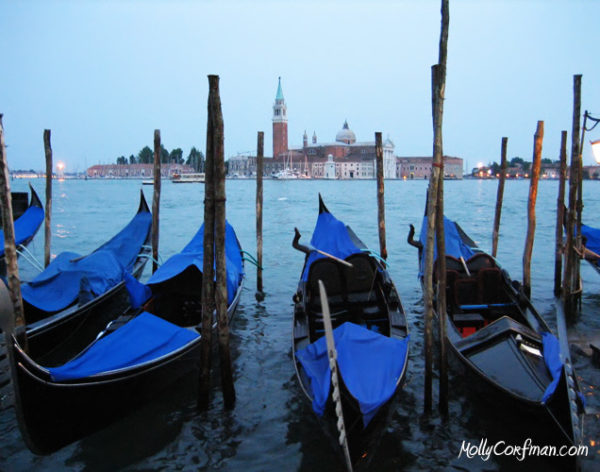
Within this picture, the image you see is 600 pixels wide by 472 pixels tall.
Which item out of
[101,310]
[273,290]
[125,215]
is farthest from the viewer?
[125,215]

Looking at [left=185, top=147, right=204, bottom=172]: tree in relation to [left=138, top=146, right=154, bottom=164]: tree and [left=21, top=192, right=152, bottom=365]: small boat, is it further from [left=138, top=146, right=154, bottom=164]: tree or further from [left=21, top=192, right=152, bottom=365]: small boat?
[left=21, top=192, right=152, bottom=365]: small boat

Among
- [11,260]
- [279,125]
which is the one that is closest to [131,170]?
[279,125]

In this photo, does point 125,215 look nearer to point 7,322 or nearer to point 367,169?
point 7,322

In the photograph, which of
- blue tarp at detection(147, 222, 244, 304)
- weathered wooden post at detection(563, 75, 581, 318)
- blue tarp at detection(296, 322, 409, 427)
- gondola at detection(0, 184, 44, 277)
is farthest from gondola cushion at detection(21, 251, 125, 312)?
weathered wooden post at detection(563, 75, 581, 318)

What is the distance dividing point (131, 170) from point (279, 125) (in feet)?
93.4

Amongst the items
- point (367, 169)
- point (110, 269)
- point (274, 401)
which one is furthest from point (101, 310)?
point (367, 169)

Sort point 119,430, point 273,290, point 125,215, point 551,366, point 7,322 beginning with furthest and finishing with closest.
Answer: point 125,215, point 273,290, point 119,430, point 551,366, point 7,322

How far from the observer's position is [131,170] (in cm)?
8738

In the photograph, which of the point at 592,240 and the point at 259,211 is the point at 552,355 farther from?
the point at 259,211

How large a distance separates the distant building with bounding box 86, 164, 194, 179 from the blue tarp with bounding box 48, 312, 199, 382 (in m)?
73.9

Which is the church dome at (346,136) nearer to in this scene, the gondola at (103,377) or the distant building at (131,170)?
the distant building at (131,170)

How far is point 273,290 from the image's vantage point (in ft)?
21.3

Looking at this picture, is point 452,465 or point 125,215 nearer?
point 452,465

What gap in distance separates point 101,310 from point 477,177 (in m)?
102
